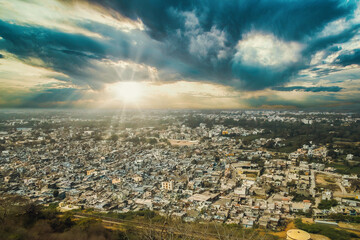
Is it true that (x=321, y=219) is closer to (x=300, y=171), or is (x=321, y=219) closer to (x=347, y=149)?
(x=300, y=171)

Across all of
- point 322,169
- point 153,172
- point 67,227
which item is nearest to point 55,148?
point 153,172

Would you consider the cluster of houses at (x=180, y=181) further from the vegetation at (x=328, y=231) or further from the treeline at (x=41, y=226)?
the treeline at (x=41, y=226)

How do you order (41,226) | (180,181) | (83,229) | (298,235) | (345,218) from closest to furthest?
(41,226) < (298,235) < (83,229) < (345,218) < (180,181)

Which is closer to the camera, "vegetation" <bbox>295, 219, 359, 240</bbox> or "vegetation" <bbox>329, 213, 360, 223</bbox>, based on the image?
"vegetation" <bbox>295, 219, 359, 240</bbox>

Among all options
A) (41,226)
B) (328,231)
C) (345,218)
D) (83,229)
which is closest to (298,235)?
(328,231)

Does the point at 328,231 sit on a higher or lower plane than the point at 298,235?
lower

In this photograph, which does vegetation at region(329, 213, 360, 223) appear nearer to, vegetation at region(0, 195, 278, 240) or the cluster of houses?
the cluster of houses

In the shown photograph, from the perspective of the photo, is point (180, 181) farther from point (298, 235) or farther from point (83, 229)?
point (298, 235)

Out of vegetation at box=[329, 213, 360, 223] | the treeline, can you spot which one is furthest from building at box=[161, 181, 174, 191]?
vegetation at box=[329, 213, 360, 223]

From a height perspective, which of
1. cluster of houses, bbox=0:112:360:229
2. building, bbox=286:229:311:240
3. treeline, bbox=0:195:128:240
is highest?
treeline, bbox=0:195:128:240

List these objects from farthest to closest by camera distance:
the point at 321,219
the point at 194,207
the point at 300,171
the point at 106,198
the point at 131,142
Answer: the point at 131,142
the point at 300,171
the point at 106,198
the point at 194,207
the point at 321,219

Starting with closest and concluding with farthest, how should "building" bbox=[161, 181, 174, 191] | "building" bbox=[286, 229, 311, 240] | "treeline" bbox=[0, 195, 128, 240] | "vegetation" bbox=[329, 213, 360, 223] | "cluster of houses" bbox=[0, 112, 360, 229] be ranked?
"treeline" bbox=[0, 195, 128, 240]
"building" bbox=[286, 229, 311, 240]
"vegetation" bbox=[329, 213, 360, 223]
"cluster of houses" bbox=[0, 112, 360, 229]
"building" bbox=[161, 181, 174, 191]
